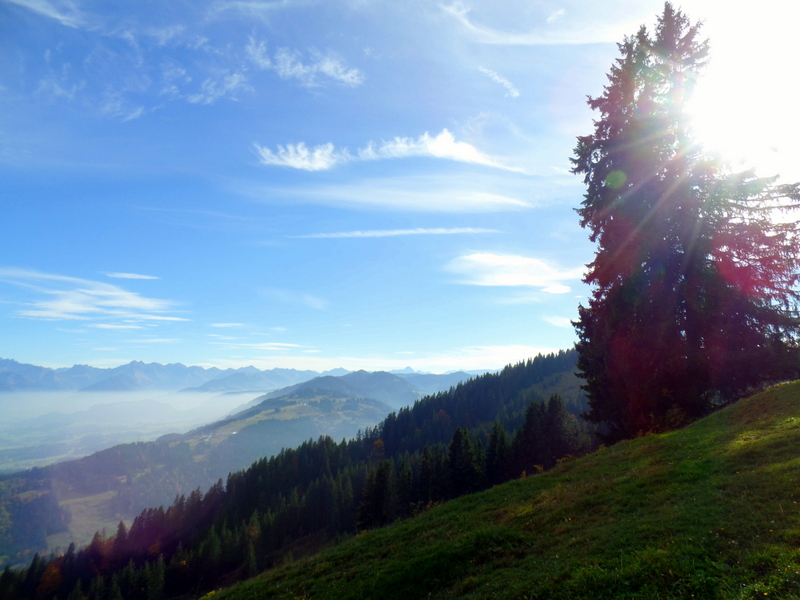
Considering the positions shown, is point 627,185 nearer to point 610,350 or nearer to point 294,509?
point 610,350

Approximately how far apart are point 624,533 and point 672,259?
757 inches

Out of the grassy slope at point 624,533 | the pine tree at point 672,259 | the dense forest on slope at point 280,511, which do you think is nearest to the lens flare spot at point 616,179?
the pine tree at point 672,259

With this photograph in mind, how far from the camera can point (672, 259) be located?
946 inches

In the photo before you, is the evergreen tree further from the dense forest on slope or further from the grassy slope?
the grassy slope

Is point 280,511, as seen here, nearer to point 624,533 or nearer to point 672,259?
point 672,259

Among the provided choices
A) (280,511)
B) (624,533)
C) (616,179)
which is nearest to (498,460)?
(280,511)

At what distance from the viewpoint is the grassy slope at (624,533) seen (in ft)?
26.3

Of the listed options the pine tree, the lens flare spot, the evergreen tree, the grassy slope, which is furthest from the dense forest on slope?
the lens flare spot

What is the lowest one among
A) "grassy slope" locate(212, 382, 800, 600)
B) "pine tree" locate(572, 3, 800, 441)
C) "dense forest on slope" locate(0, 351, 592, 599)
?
"dense forest on slope" locate(0, 351, 592, 599)

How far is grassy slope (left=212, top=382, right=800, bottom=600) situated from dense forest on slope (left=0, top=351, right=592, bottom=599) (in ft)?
88.9

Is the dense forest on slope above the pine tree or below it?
below

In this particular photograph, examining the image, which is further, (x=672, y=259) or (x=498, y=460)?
(x=498, y=460)

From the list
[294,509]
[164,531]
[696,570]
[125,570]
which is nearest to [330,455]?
[294,509]

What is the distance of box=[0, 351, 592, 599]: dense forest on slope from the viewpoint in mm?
76062
